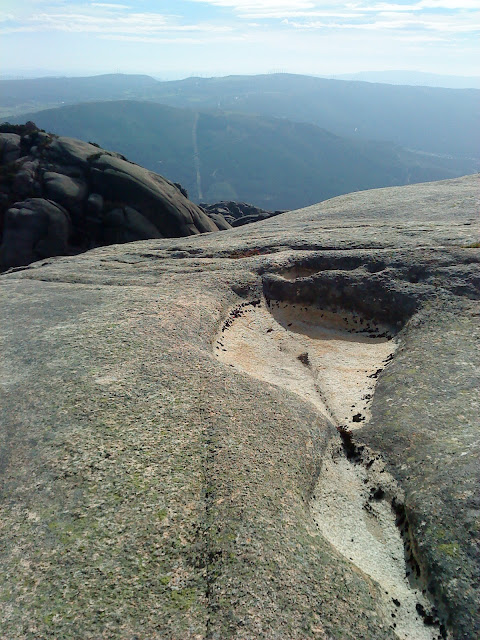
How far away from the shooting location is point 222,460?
455 inches

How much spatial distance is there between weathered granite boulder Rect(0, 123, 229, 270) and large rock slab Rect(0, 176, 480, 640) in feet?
123

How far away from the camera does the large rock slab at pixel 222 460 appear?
872cm

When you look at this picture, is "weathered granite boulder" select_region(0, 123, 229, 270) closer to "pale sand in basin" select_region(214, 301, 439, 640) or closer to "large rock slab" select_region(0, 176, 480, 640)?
"large rock slab" select_region(0, 176, 480, 640)

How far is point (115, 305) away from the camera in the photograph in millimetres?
19234

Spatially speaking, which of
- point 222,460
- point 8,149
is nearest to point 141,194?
point 8,149

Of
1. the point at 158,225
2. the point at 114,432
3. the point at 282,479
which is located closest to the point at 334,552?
the point at 282,479

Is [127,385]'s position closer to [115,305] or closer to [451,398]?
[115,305]

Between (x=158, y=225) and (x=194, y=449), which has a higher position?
(x=194, y=449)

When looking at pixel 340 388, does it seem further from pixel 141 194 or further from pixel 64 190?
pixel 64 190

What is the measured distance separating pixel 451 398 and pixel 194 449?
7.15 m

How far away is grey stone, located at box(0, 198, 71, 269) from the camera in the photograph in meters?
53.4

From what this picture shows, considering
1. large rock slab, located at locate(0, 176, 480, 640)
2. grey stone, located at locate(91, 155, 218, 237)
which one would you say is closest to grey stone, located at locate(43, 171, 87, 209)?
grey stone, located at locate(91, 155, 218, 237)

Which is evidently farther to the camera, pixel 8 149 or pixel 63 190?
pixel 8 149

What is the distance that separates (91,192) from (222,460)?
178ft
